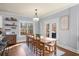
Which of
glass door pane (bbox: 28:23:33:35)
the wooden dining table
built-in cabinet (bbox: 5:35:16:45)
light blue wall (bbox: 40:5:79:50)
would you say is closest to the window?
glass door pane (bbox: 28:23:33:35)

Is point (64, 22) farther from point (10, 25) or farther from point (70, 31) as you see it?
point (10, 25)

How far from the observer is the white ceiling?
2.06 meters

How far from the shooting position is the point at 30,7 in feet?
6.89

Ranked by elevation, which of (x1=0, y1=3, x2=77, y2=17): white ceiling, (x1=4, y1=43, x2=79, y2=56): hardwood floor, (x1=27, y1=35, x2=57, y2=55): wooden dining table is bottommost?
(x1=4, y1=43, x2=79, y2=56): hardwood floor

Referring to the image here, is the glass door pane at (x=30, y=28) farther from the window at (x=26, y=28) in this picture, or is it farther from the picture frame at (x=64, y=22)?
the picture frame at (x=64, y=22)

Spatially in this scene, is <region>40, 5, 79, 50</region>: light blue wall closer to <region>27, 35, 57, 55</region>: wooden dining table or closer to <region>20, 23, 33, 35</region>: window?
<region>27, 35, 57, 55</region>: wooden dining table

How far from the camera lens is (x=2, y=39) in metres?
2.14

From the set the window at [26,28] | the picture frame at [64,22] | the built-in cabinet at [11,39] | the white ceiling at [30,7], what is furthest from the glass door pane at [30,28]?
the picture frame at [64,22]

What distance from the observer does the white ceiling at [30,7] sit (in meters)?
2.06

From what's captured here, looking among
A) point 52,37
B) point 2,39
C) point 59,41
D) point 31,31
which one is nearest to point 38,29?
point 31,31

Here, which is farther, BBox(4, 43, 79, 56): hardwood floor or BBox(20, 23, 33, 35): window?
BBox(20, 23, 33, 35): window

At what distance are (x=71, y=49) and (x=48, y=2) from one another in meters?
1.11

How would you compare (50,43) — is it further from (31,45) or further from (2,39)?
(2,39)

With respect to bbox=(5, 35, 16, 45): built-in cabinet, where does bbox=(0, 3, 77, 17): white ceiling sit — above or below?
above
